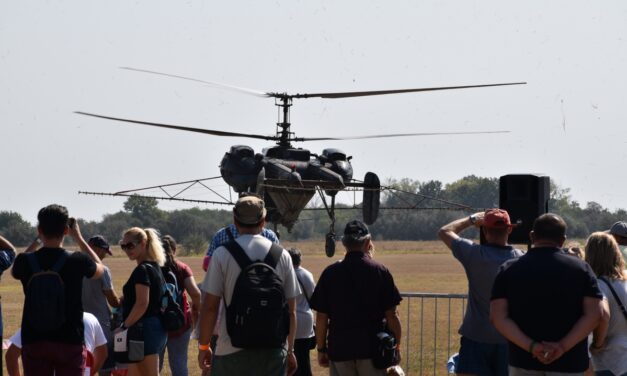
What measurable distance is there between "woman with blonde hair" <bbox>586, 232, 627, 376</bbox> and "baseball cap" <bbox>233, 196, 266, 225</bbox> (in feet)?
7.30

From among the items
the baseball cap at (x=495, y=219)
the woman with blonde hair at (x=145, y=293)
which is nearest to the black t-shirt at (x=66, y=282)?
the woman with blonde hair at (x=145, y=293)

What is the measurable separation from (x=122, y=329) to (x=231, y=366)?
1.87 m

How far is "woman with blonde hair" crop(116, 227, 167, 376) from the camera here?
868cm

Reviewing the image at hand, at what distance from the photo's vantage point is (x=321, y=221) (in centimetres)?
11000

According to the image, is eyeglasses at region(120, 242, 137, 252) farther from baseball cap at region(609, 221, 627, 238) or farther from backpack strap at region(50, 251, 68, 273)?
baseball cap at region(609, 221, 627, 238)

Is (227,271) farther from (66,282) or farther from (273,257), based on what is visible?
(66,282)

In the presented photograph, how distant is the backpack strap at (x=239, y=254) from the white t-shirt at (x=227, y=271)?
→ 2cm

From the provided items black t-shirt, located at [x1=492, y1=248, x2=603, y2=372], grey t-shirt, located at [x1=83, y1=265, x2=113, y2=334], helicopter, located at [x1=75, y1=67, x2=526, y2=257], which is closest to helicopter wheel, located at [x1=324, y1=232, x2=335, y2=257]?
helicopter, located at [x1=75, y1=67, x2=526, y2=257]

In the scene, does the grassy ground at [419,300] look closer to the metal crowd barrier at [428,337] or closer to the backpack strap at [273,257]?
the metal crowd barrier at [428,337]

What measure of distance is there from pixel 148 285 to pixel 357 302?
5.17 feet

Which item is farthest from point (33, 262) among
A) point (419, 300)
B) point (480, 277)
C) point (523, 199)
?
point (419, 300)

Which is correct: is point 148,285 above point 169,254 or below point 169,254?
below

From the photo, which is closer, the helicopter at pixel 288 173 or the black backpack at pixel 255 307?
the black backpack at pixel 255 307

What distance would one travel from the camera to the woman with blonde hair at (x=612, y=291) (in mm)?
7898
